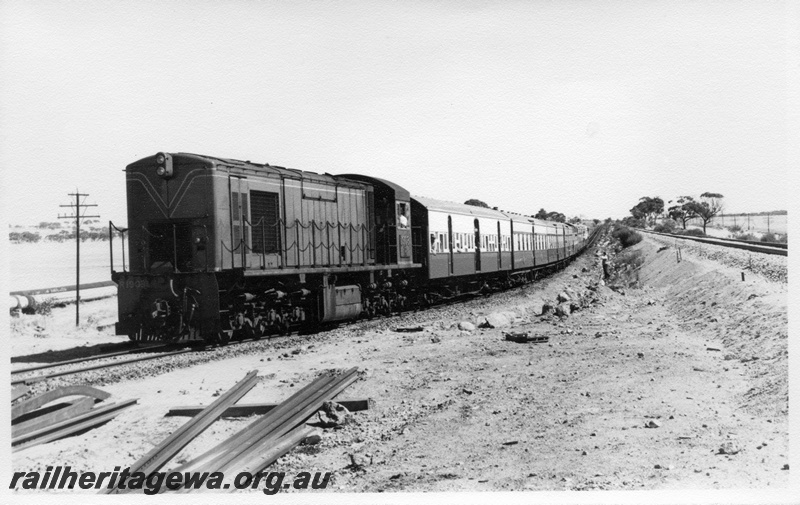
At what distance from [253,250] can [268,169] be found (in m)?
1.97

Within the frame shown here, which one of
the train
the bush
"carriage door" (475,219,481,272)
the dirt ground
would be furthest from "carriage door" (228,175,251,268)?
the bush

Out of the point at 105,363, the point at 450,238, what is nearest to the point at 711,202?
the point at 450,238

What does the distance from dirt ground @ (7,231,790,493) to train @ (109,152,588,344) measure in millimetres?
1448

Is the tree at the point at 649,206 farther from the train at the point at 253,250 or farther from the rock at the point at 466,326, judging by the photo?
the train at the point at 253,250

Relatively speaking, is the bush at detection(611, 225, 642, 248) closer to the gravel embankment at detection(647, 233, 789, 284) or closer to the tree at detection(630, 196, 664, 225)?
the tree at detection(630, 196, 664, 225)

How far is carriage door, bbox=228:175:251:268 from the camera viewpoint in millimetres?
11891

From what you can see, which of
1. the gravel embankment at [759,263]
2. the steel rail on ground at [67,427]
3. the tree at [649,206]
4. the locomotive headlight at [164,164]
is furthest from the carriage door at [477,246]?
the steel rail on ground at [67,427]

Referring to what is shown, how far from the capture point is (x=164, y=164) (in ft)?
37.6

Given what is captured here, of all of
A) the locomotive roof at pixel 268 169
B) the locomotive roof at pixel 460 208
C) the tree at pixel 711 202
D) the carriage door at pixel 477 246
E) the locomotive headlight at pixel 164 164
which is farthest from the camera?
the carriage door at pixel 477 246

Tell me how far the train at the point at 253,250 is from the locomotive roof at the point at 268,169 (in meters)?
0.03

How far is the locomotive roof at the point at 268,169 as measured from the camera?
1167cm

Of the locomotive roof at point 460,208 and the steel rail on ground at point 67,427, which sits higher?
the locomotive roof at point 460,208

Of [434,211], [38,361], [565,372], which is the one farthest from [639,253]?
[38,361]

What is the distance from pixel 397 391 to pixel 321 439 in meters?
1.91
